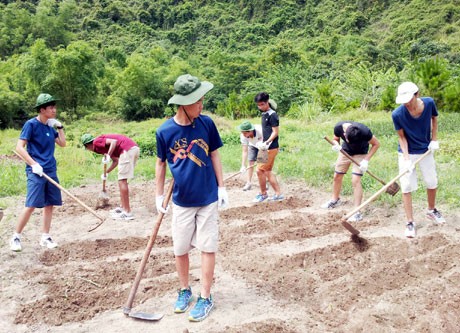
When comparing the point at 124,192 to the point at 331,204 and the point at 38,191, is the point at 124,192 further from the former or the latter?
the point at 331,204

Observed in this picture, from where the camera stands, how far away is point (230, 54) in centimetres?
3806

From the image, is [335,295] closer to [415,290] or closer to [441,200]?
[415,290]

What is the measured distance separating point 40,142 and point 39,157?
0.56 feet

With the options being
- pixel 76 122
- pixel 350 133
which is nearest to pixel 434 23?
pixel 76 122

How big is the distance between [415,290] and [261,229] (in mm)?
2280

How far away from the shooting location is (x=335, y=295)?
4.02 meters

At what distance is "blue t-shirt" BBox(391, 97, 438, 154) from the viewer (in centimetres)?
512

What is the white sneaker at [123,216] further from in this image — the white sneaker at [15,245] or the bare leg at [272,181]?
the bare leg at [272,181]

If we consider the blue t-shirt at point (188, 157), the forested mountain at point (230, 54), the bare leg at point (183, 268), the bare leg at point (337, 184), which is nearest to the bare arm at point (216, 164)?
the blue t-shirt at point (188, 157)

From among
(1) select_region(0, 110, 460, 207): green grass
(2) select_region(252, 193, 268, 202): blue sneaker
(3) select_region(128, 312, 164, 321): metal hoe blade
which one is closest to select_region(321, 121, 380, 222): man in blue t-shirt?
(1) select_region(0, 110, 460, 207): green grass

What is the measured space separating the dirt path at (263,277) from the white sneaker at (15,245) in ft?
0.20

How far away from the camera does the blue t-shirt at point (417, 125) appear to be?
5121 mm

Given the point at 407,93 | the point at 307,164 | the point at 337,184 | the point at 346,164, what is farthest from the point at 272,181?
the point at 407,93

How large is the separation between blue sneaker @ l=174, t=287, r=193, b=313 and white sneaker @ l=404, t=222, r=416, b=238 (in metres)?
2.71
